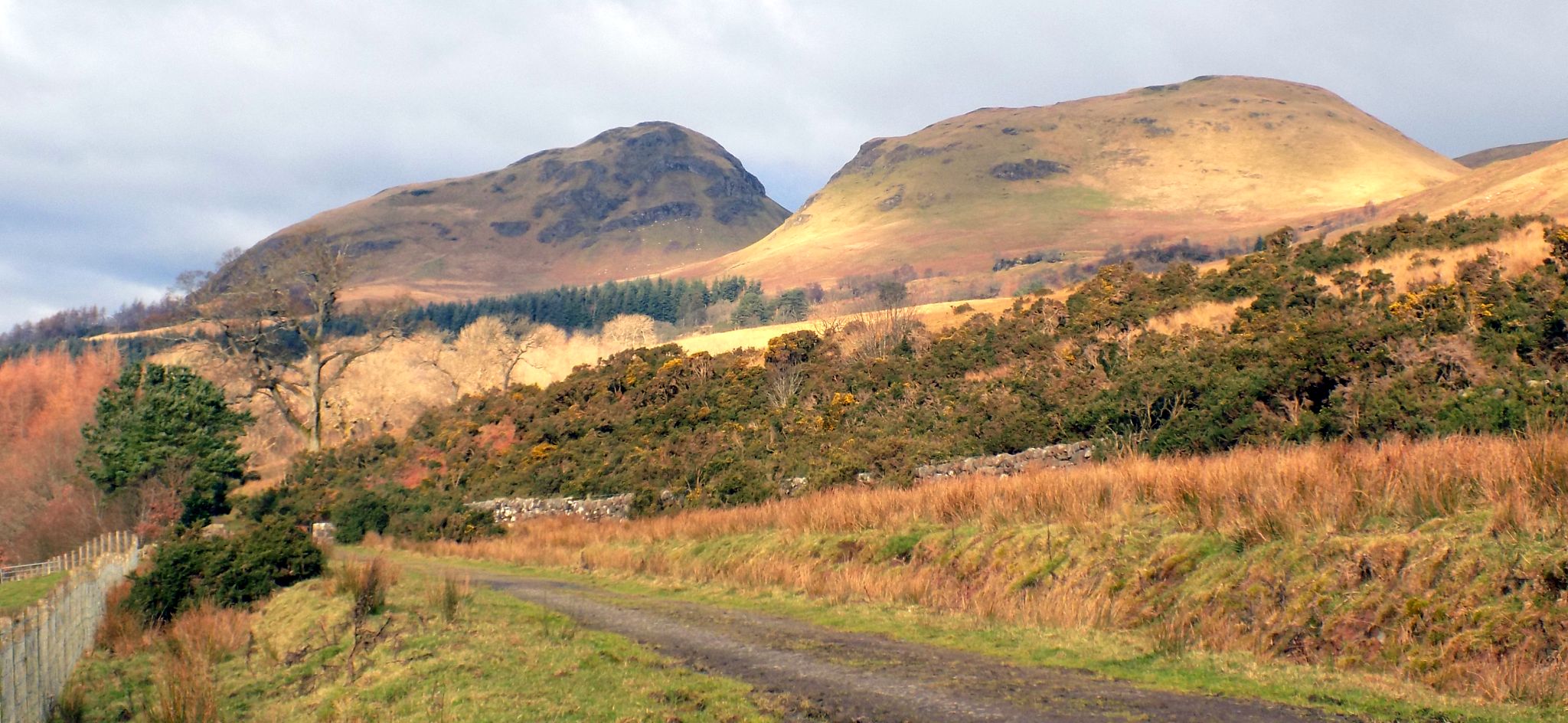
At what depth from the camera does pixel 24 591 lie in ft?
93.7

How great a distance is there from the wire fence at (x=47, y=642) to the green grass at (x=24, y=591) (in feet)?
13.7

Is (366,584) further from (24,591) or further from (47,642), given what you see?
(24,591)

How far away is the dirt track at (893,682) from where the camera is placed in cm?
806

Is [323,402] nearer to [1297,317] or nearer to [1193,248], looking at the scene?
[1297,317]

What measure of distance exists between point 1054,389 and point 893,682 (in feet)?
65.9

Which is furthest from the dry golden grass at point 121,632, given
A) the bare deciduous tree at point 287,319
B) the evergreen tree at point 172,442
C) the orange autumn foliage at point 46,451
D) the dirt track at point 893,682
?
the bare deciduous tree at point 287,319

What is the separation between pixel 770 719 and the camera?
839 cm

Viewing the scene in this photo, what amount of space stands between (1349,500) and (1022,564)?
13.6 ft

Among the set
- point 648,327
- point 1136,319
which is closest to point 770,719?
point 1136,319

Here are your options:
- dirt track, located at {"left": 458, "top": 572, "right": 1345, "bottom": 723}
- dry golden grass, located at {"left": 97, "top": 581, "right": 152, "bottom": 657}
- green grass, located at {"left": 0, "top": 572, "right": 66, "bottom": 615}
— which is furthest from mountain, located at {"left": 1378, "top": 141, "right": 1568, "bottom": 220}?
green grass, located at {"left": 0, "top": 572, "right": 66, "bottom": 615}

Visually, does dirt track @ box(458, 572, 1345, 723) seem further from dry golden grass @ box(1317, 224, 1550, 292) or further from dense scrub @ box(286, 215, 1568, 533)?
dry golden grass @ box(1317, 224, 1550, 292)

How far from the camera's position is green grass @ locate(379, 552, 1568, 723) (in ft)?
25.2

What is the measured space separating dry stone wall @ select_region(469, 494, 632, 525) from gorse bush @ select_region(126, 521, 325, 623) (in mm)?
10630

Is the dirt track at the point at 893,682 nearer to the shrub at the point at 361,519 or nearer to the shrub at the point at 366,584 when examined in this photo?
the shrub at the point at 366,584
